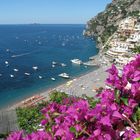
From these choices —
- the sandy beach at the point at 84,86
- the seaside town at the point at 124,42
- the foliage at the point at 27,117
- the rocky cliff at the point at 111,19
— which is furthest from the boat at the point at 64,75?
the rocky cliff at the point at 111,19

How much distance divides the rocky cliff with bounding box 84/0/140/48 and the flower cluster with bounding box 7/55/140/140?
112430mm

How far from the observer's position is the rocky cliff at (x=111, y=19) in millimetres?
122062

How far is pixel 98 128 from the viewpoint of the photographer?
2871 mm

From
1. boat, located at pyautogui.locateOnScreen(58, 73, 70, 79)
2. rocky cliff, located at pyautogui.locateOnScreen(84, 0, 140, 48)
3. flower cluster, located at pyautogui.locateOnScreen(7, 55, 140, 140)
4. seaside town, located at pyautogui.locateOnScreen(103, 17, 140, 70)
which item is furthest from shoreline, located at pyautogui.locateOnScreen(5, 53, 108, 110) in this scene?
flower cluster, located at pyautogui.locateOnScreen(7, 55, 140, 140)

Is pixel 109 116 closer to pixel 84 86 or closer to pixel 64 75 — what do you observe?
pixel 84 86

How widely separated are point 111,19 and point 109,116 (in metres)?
136

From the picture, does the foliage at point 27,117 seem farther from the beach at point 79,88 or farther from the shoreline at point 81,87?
the shoreline at point 81,87

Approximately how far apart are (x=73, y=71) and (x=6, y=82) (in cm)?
1770

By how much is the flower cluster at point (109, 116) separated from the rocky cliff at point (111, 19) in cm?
11243

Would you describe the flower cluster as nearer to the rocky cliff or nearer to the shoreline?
the shoreline

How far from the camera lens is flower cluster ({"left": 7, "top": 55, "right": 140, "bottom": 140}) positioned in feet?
9.42

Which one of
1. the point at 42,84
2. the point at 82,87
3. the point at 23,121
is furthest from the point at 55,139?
the point at 42,84

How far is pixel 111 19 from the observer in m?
136

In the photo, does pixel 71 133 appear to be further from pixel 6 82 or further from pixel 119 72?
pixel 6 82
